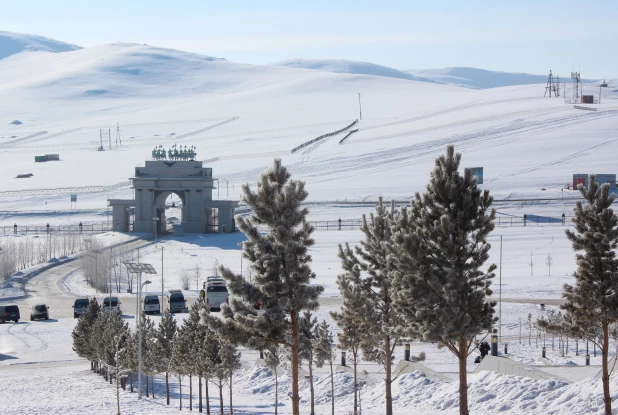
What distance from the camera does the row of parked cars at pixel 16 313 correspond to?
56.6 m

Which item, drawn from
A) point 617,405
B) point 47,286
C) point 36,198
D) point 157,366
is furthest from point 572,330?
point 36,198

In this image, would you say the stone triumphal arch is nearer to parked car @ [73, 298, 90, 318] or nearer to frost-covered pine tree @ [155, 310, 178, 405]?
parked car @ [73, 298, 90, 318]

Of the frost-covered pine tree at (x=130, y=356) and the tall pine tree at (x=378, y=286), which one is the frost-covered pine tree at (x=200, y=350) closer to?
the tall pine tree at (x=378, y=286)

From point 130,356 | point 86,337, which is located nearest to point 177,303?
point 86,337

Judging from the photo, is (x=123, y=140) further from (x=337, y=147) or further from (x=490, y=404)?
(x=490, y=404)

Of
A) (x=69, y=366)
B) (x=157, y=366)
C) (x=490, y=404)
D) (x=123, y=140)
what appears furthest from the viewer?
(x=123, y=140)

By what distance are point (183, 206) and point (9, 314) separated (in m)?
38.0

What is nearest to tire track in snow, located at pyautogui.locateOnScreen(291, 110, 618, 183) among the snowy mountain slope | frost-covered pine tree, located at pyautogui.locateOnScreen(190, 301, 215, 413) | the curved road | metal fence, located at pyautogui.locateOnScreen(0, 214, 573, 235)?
the snowy mountain slope

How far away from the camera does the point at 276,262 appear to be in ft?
77.0

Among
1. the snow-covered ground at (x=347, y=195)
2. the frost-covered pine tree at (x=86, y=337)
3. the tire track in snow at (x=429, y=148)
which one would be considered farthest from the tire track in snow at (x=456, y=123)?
the frost-covered pine tree at (x=86, y=337)

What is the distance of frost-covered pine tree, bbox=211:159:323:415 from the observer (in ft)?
76.8

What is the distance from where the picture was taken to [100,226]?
10138cm

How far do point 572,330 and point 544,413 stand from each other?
2.66 meters

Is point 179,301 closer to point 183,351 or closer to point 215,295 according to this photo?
point 215,295
